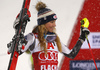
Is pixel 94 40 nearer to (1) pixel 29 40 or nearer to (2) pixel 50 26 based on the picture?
(2) pixel 50 26

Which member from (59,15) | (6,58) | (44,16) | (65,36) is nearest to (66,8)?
(59,15)

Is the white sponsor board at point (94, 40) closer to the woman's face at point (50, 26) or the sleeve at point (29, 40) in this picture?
the woman's face at point (50, 26)

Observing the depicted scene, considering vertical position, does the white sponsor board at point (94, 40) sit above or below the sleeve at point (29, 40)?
above

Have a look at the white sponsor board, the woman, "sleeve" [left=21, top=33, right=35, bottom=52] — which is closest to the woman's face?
the woman

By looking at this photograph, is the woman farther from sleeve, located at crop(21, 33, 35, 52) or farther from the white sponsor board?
the white sponsor board

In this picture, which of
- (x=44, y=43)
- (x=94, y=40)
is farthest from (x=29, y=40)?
(x=94, y=40)

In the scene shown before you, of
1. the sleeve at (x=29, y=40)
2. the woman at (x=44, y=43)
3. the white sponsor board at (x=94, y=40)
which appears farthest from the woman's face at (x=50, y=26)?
the white sponsor board at (x=94, y=40)

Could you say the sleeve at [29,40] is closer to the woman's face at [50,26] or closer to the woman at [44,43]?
the woman at [44,43]

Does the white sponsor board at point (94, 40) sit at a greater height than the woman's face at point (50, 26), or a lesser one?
greater

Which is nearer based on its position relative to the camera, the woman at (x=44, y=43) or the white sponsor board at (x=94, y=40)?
the woman at (x=44, y=43)

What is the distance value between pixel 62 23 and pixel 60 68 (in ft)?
1.65

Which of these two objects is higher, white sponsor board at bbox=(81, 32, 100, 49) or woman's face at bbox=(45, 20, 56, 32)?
white sponsor board at bbox=(81, 32, 100, 49)

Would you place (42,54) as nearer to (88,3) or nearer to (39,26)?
(39,26)

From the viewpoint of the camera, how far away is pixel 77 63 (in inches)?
123
